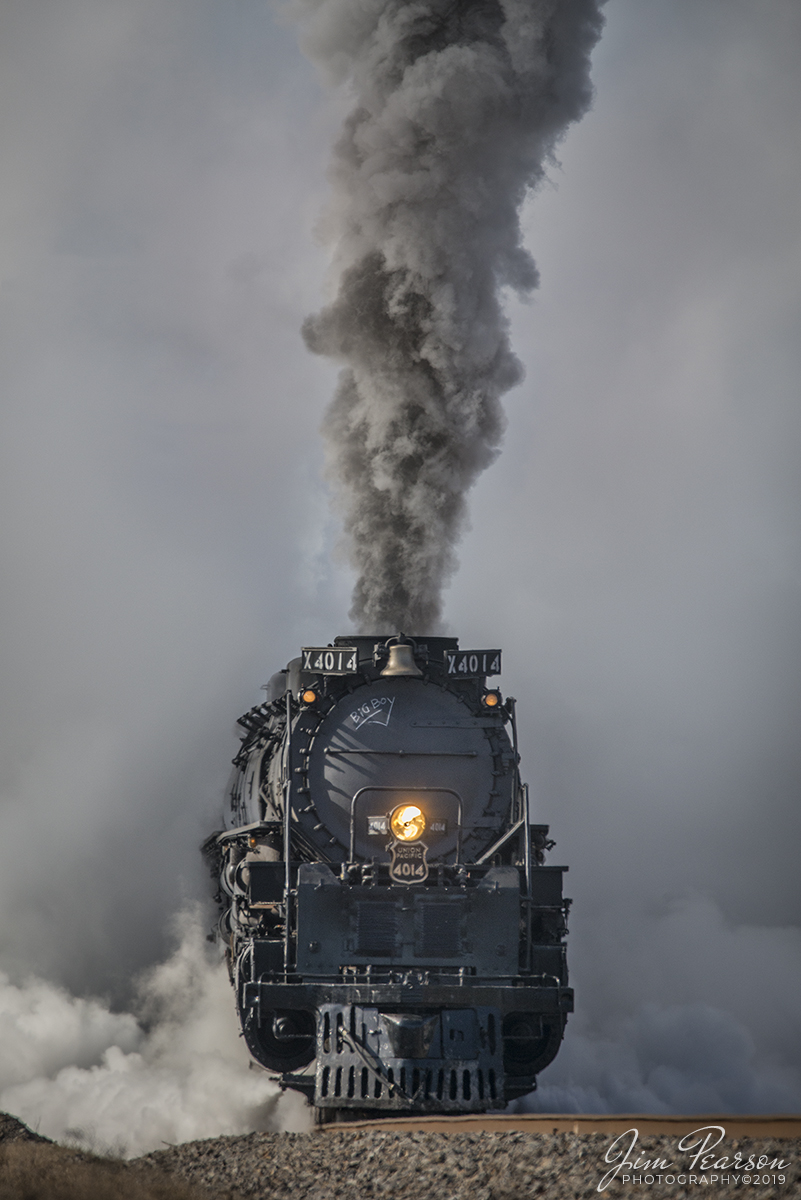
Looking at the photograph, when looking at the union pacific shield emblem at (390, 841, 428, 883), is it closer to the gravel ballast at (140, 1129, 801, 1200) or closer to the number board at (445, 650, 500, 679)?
the number board at (445, 650, 500, 679)

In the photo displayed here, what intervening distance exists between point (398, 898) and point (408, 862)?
14.2 inches

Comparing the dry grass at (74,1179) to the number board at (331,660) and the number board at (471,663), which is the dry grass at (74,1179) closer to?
the number board at (331,660)

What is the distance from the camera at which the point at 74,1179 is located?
6.72m

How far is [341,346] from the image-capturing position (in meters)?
16.9

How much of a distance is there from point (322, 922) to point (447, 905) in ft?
4.07

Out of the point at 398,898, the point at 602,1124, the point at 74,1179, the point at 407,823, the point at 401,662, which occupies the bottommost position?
the point at 74,1179

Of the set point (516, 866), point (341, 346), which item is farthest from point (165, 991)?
point (341, 346)

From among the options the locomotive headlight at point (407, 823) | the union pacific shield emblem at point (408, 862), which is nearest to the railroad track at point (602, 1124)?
the union pacific shield emblem at point (408, 862)
